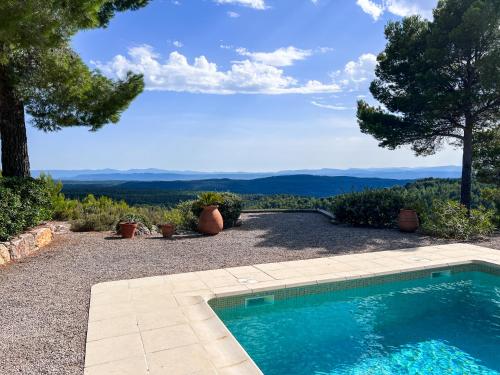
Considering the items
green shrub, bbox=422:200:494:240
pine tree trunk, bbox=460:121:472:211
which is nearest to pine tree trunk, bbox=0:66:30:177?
green shrub, bbox=422:200:494:240

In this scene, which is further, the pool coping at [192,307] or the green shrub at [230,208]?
the green shrub at [230,208]

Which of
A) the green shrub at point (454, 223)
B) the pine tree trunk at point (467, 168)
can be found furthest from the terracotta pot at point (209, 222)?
the pine tree trunk at point (467, 168)

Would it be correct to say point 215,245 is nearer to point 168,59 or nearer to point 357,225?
point 357,225

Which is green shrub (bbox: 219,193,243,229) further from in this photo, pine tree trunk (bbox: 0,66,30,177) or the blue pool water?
the blue pool water

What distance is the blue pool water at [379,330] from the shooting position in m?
3.80

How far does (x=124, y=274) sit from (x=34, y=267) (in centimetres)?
171

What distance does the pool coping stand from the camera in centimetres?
316

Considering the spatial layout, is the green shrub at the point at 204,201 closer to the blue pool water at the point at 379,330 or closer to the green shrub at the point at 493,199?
the blue pool water at the point at 379,330

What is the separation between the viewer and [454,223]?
9.32 meters

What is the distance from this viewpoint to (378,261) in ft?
22.0

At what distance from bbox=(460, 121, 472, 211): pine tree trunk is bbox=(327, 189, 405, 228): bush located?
7.59 feet

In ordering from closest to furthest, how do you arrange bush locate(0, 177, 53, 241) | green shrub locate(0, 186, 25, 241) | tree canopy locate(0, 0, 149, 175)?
tree canopy locate(0, 0, 149, 175) < green shrub locate(0, 186, 25, 241) < bush locate(0, 177, 53, 241)

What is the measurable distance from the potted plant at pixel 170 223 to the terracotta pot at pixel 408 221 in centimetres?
614

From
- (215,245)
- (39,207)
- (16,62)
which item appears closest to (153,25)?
(16,62)
